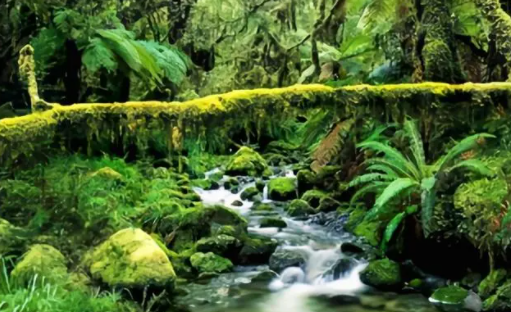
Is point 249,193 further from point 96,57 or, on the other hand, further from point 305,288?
point 96,57

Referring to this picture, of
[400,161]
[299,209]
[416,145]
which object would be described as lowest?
[299,209]

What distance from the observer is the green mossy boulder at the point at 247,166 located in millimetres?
12070

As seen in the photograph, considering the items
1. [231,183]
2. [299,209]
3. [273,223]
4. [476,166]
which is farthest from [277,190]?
[476,166]

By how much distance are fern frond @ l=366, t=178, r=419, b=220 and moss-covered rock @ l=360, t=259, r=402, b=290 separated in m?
0.56

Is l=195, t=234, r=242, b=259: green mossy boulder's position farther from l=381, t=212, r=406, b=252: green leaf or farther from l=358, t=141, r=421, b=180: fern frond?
l=358, t=141, r=421, b=180: fern frond

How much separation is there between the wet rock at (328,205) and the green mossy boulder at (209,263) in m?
2.54

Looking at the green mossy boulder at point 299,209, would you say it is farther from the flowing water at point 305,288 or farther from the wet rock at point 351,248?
the wet rock at point 351,248

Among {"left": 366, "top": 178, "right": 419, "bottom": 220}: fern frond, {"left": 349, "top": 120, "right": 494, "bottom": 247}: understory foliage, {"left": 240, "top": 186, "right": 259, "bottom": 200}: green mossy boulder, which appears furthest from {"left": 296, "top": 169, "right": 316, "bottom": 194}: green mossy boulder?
{"left": 366, "top": 178, "right": 419, "bottom": 220}: fern frond

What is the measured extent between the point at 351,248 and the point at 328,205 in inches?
75.5

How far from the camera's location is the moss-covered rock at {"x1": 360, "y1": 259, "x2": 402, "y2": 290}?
603 centimetres

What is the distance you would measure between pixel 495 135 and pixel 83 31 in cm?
444

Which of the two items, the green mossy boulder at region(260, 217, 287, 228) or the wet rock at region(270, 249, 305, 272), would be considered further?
the green mossy boulder at region(260, 217, 287, 228)

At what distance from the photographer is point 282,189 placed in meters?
10.0

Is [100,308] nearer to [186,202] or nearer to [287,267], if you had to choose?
[287,267]
